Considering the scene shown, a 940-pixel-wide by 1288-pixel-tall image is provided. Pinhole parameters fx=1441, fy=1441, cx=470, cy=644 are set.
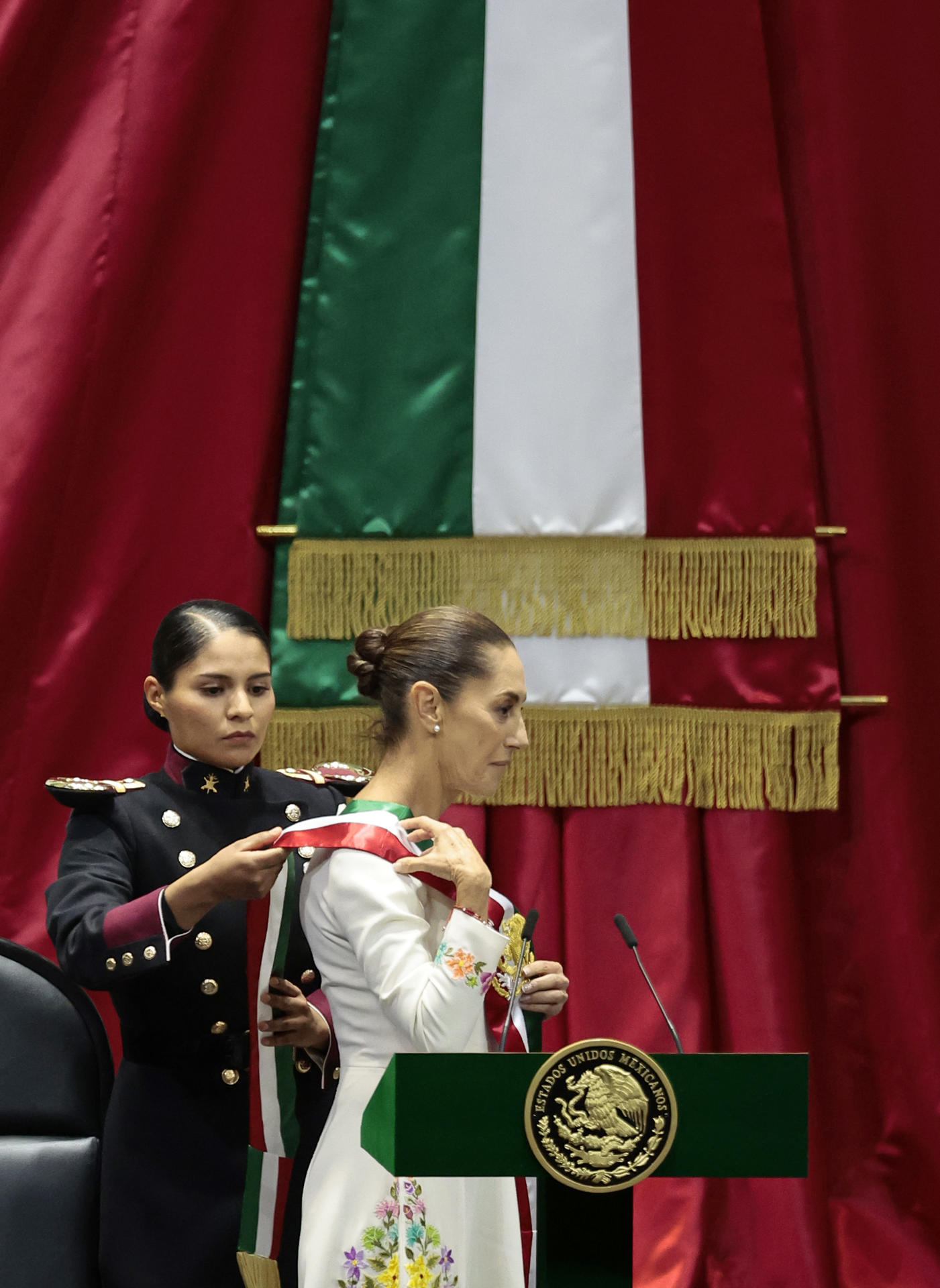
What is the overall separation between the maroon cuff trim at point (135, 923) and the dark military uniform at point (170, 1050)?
0.09 feet

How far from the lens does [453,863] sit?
1366 mm

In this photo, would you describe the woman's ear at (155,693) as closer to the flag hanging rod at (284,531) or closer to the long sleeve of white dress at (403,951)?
the long sleeve of white dress at (403,951)

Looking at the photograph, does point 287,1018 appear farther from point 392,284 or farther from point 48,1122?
point 392,284

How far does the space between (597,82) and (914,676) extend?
1.24m


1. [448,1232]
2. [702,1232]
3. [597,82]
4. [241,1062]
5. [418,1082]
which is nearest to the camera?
[418,1082]

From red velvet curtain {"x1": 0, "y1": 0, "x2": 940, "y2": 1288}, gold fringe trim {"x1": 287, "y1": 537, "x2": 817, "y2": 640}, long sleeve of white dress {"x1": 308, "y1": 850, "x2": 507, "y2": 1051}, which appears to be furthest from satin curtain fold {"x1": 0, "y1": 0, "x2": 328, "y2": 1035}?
long sleeve of white dress {"x1": 308, "y1": 850, "x2": 507, "y2": 1051}

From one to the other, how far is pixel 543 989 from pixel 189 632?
0.63m

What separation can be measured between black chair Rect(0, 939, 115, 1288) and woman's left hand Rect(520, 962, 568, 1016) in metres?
0.66

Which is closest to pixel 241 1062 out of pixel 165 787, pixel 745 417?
pixel 165 787

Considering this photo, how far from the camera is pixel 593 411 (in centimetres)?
261

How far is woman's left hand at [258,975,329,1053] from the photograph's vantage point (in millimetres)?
1623

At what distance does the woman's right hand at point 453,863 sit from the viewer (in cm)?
136

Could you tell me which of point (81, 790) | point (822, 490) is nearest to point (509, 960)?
point (81, 790)

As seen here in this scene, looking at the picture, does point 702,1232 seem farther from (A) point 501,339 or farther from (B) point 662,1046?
(A) point 501,339
